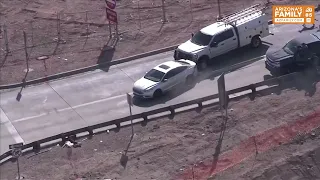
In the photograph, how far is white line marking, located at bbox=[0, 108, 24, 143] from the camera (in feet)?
99.4

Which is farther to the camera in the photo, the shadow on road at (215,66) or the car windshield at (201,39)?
the car windshield at (201,39)

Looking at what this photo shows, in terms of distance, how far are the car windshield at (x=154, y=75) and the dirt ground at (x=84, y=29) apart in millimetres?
5417

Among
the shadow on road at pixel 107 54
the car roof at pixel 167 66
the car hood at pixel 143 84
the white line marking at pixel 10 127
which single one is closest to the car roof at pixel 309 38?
the car roof at pixel 167 66

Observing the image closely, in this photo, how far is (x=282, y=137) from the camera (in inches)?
1111

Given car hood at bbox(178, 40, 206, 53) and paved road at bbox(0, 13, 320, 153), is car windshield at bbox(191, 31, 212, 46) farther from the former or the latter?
paved road at bbox(0, 13, 320, 153)

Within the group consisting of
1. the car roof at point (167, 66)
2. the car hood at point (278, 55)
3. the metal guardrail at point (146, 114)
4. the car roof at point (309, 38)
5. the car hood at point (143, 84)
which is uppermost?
the car roof at point (309, 38)

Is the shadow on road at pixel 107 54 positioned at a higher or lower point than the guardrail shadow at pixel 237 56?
higher

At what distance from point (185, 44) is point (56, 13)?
13308 mm

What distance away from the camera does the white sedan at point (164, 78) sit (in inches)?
1283

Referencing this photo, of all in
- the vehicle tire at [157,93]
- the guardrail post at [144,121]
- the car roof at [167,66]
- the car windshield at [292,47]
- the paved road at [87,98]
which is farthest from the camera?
the car windshield at [292,47]

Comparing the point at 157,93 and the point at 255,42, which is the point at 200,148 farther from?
the point at 255,42

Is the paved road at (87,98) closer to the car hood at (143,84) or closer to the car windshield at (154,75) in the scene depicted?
the car hood at (143,84)

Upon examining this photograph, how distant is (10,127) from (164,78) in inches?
288

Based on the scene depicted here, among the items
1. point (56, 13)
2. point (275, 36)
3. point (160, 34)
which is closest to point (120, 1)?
point (56, 13)
